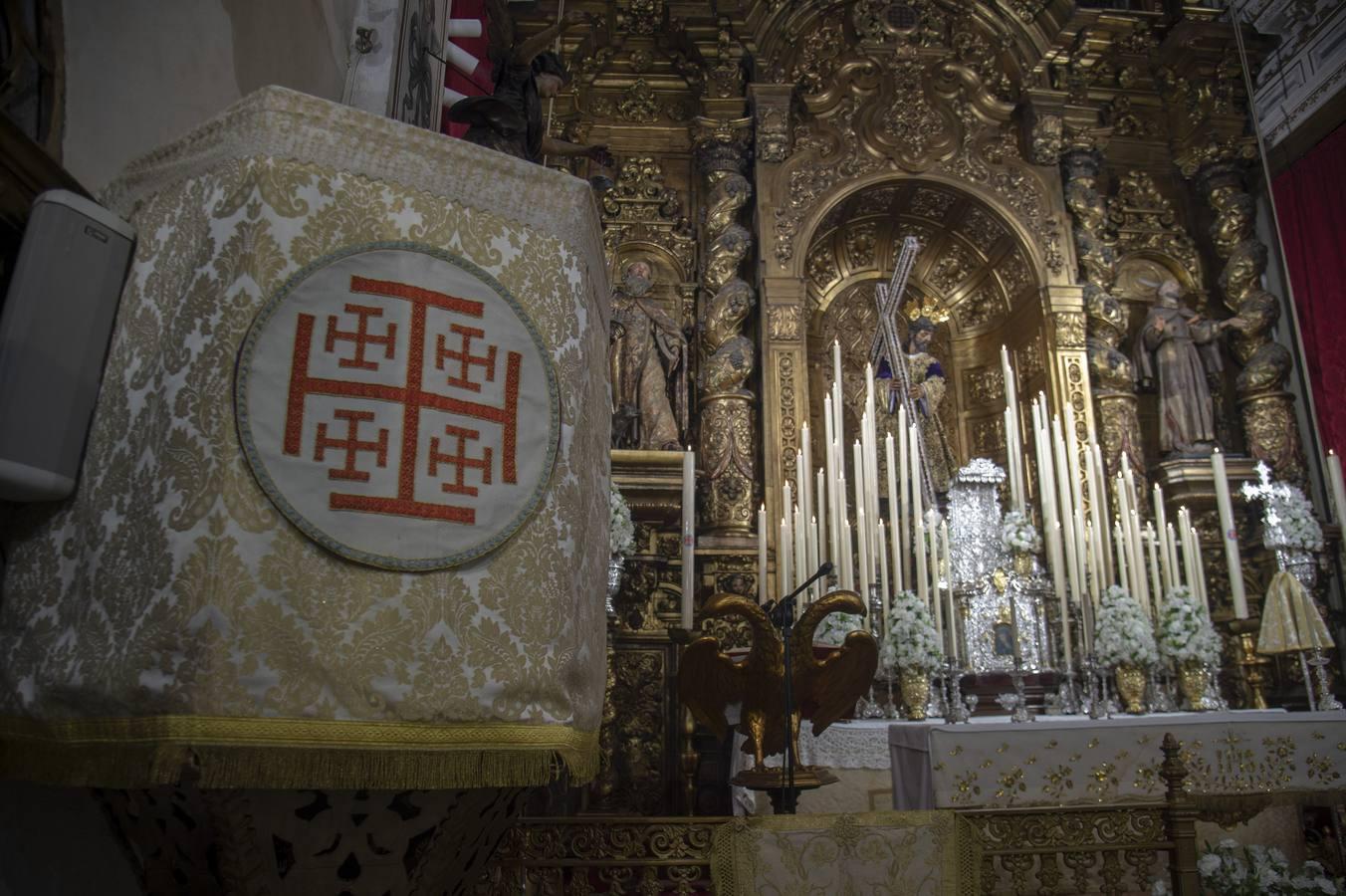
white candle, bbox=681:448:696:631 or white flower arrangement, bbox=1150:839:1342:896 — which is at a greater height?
white candle, bbox=681:448:696:631

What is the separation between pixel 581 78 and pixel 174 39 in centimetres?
529

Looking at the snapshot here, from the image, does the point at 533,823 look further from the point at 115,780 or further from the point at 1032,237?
the point at 1032,237

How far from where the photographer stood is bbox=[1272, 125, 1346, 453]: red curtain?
252 inches

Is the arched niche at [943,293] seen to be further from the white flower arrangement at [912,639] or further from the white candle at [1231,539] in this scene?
the white flower arrangement at [912,639]

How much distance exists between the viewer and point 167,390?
1310 mm

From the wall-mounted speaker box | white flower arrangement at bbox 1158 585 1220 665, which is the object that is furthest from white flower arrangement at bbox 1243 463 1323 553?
the wall-mounted speaker box

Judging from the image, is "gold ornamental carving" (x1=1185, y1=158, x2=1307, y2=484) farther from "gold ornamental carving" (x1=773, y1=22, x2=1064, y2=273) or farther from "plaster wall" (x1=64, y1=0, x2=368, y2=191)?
"plaster wall" (x1=64, y1=0, x2=368, y2=191)

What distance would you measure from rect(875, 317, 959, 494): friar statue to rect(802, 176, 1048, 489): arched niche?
0.27 meters

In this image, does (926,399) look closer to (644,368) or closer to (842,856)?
(644,368)

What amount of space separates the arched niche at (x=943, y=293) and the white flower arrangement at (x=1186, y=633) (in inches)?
84.3

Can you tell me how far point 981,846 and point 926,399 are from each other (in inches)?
178

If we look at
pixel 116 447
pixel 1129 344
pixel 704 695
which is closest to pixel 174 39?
pixel 116 447

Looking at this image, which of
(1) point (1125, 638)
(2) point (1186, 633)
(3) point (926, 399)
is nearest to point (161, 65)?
(1) point (1125, 638)

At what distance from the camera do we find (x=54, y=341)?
1408mm
